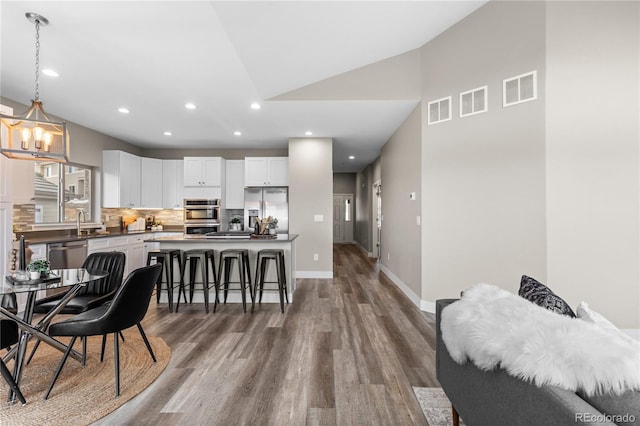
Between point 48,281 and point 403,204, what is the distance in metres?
4.22

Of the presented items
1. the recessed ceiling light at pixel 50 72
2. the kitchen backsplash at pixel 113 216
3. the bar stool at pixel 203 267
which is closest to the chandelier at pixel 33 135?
the recessed ceiling light at pixel 50 72

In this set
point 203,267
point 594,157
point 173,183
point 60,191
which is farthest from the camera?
point 173,183

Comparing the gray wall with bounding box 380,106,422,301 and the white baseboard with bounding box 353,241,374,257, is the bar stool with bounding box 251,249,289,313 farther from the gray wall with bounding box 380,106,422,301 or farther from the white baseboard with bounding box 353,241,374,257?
the white baseboard with bounding box 353,241,374,257

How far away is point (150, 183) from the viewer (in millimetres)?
6488

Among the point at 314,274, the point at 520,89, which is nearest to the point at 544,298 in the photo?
the point at 520,89

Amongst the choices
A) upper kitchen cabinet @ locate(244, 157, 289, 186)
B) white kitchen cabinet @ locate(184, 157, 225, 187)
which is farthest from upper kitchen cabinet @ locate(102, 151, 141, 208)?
upper kitchen cabinet @ locate(244, 157, 289, 186)

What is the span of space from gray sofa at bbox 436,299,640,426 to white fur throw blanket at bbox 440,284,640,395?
3cm

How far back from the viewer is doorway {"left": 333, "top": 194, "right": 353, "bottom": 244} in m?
11.1

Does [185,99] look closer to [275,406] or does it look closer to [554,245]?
[275,406]

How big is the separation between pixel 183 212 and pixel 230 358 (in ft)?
15.9

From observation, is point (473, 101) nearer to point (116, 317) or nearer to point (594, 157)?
point (594, 157)

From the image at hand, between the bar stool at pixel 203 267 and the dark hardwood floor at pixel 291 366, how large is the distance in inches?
9.1

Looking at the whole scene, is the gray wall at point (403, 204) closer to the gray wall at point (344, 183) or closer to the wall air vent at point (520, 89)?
the wall air vent at point (520, 89)

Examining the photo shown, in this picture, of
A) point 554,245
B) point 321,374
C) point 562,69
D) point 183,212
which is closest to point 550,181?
point 554,245
